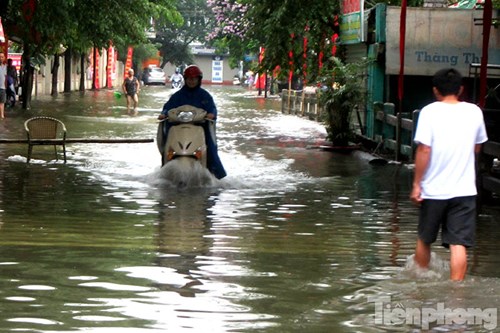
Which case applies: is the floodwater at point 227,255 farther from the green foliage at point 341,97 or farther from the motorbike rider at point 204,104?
the green foliage at point 341,97

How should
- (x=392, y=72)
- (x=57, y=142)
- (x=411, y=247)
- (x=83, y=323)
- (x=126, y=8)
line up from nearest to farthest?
(x=83, y=323), (x=411, y=247), (x=57, y=142), (x=392, y=72), (x=126, y=8)

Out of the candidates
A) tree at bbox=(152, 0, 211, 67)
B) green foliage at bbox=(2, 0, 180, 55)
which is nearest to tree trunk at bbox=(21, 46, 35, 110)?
green foliage at bbox=(2, 0, 180, 55)

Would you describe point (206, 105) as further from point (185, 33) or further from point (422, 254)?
point (185, 33)

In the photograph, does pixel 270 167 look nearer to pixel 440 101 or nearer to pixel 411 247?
pixel 411 247

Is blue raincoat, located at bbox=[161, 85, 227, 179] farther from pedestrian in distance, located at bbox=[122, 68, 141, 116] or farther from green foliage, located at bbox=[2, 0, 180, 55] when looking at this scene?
pedestrian in distance, located at bbox=[122, 68, 141, 116]

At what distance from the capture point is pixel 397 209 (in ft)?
45.5

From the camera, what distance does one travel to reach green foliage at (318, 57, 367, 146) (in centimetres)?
2303

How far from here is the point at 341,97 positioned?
23266mm

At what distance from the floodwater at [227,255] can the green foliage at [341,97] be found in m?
4.07

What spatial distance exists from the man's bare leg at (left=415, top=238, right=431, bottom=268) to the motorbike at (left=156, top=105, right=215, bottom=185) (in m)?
7.24

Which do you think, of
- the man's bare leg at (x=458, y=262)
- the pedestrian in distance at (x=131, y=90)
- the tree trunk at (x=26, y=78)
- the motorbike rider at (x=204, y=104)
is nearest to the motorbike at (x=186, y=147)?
the motorbike rider at (x=204, y=104)

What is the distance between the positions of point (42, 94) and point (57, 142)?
3962cm

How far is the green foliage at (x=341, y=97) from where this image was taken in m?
23.0

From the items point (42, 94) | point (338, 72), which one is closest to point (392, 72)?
point (338, 72)
